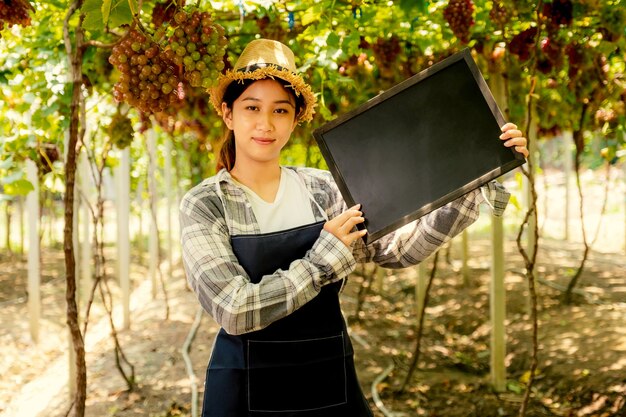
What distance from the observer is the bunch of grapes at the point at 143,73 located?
1315 millimetres

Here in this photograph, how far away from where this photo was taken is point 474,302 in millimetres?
5961

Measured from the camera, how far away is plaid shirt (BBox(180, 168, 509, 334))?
1.35 metres

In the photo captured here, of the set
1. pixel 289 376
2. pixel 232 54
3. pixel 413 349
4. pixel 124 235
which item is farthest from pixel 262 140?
pixel 124 235

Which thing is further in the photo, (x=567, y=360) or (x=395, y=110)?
(x=567, y=360)

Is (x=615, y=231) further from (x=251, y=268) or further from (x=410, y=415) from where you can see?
(x=251, y=268)

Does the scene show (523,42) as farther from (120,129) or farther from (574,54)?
(120,129)

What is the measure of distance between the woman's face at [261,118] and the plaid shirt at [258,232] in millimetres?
111

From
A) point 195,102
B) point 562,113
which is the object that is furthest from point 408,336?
point 195,102

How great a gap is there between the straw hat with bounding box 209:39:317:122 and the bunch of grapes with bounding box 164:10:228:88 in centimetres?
20

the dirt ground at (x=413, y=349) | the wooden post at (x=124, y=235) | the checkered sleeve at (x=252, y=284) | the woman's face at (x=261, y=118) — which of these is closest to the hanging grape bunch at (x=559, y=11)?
the woman's face at (x=261, y=118)

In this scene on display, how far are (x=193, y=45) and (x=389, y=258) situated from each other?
0.77 meters

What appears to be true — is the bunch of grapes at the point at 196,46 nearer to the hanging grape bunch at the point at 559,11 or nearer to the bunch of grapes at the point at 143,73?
the bunch of grapes at the point at 143,73

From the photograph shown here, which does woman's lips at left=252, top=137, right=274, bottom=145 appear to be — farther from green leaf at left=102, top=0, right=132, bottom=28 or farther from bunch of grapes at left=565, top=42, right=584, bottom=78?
bunch of grapes at left=565, top=42, right=584, bottom=78

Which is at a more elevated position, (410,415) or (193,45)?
(193,45)
